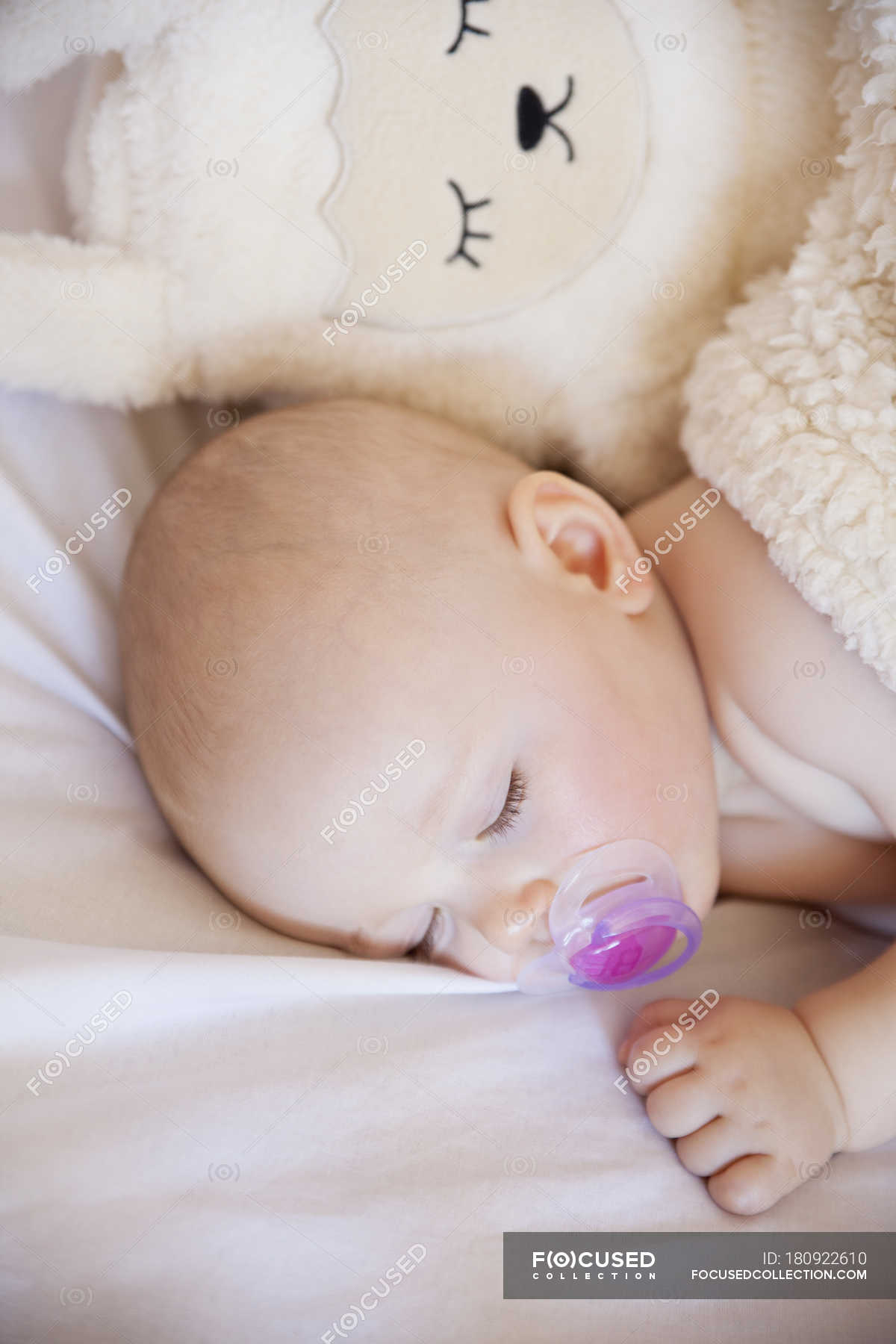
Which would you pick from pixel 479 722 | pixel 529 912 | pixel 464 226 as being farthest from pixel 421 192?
pixel 529 912

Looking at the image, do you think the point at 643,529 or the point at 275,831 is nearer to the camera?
the point at 275,831

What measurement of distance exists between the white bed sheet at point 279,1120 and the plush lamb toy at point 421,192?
0.45 meters

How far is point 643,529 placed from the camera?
1262 millimetres

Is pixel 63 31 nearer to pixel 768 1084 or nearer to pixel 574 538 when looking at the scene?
pixel 574 538

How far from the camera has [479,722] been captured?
3.38ft

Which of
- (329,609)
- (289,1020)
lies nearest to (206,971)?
(289,1020)

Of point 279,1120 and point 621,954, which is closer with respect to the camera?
point 279,1120

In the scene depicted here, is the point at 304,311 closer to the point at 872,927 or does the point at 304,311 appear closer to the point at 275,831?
the point at 275,831

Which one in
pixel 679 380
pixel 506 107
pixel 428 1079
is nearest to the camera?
pixel 428 1079

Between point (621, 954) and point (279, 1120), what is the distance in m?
0.37

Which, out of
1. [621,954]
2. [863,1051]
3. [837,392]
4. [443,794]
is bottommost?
[863,1051]

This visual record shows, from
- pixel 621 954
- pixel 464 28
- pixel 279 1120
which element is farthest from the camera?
pixel 464 28

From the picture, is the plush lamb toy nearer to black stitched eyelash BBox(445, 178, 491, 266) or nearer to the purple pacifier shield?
black stitched eyelash BBox(445, 178, 491, 266)

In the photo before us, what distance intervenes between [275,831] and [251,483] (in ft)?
1.19
